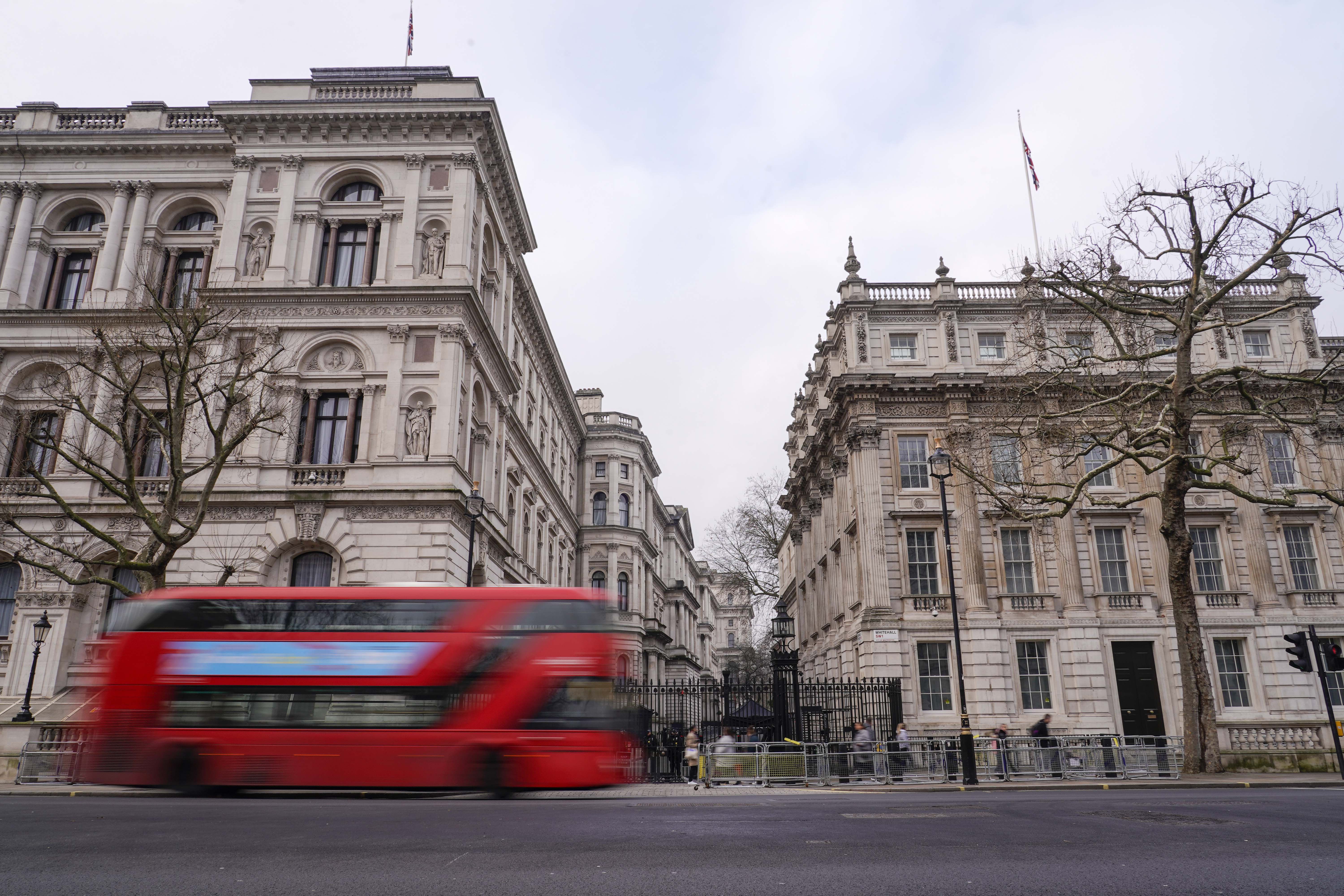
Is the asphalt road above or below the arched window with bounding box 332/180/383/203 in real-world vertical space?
below

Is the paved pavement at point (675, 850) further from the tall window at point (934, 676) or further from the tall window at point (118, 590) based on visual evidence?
the tall window at point (934, 676)

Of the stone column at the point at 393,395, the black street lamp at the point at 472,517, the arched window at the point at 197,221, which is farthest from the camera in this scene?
the arched window at the point at 197,221

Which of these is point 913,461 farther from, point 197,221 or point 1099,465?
point 197,221

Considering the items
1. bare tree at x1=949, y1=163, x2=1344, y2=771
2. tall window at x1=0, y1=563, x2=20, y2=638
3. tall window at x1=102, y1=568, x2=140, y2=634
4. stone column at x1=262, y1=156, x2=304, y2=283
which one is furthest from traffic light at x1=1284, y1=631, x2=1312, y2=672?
tall window at x1=0, y1=563, x2=20, y2=638

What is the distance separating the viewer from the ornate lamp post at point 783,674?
2750cm

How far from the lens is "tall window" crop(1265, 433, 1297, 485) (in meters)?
33.0

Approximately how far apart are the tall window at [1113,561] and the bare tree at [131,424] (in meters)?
27.9

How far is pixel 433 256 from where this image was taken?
1188 inches

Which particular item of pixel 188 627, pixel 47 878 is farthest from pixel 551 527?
pixel 47 878

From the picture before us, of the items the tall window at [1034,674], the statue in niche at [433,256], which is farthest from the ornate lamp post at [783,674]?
the statue in niche at [433,256]

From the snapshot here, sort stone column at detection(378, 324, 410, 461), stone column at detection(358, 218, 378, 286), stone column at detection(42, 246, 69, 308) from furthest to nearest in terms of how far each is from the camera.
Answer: stone column at detection(42, 246, 69, 308) < stone column at detection(358, 218, 378, 286) < stone column at detection(378, 324, 410, 461)

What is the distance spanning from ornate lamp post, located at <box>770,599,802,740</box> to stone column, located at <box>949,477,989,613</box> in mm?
6536

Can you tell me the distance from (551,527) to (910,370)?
2500cm

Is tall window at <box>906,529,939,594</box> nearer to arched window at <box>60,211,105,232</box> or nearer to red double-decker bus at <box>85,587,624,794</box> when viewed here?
red double-decker bus at <box>85,587,624,794</box>
